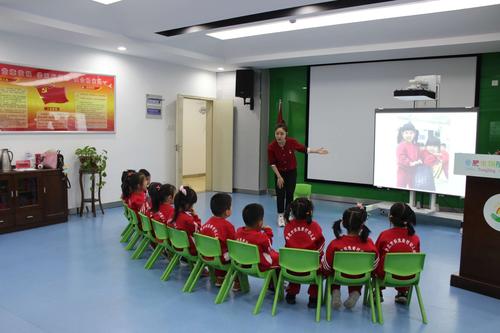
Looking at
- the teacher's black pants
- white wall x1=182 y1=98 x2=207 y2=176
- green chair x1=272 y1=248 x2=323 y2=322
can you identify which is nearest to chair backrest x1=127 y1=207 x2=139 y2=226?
green chair x1=272 y1=248 x2=323 y2=322

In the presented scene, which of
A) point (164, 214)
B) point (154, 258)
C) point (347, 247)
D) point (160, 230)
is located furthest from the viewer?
point (154, 258)

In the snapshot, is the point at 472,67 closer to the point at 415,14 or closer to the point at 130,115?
the point at 415,14

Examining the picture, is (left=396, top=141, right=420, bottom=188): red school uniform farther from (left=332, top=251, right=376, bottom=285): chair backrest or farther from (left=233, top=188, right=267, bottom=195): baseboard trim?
(left=332, top=251, right=376, bottom=285): chair backrest

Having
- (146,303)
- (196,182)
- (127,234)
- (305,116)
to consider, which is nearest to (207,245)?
(146,303)

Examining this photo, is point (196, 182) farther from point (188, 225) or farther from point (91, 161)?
point (188, 225)

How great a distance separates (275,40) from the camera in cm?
680

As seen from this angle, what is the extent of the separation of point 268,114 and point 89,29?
170 inches

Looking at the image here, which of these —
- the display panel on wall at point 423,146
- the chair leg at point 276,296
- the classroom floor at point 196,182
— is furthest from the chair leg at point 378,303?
the classroom floor at point 196,182

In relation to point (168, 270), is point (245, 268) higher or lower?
higher

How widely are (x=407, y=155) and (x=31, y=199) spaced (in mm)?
5683

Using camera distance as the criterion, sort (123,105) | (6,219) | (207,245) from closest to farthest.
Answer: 1. (207,245)
2. (6,219)
3. (123,105)

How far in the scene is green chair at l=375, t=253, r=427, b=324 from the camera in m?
2.89

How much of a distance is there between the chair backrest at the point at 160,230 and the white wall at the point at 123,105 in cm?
316

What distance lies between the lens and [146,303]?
10.8ft
